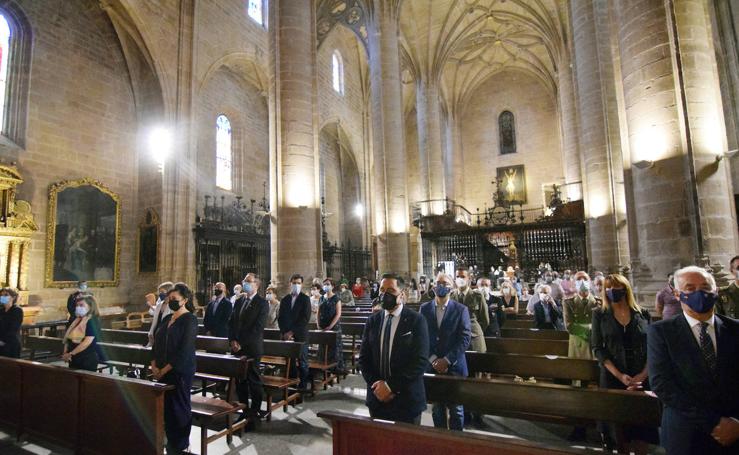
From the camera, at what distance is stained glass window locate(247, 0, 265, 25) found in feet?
63.5

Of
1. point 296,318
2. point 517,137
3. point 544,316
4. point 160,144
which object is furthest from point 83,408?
point 517,137

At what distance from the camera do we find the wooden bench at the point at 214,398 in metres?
4.05

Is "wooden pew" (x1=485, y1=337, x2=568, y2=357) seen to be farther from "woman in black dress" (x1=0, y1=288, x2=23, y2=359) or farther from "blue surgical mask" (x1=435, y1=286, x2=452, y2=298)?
"woman in black dress" (x1=0, y1=288, x2=23, y2=359)

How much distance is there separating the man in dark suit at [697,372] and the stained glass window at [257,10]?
824 inches

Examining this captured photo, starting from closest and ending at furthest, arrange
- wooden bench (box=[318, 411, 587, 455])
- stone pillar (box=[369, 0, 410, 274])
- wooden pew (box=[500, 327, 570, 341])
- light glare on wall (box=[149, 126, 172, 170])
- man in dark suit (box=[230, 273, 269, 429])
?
wooden bench (box=[318, 411, 587, 455]) → man in dark suit (box=[230, 273, 269, 429]) → wooden pew (box=[500, 327, 570, 341]) → light glare on wall (box=[149, 126, 172, 170]) → stone pillar (box=[369, 0, 410, 274])

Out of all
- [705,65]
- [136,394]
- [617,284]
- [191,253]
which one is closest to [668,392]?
[617,284]

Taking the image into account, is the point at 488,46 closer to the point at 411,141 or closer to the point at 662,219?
the point at 411,141

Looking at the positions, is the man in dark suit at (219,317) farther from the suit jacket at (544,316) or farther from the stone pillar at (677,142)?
the stone pillar at (677,142)

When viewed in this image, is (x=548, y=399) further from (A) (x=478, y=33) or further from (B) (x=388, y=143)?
(A) (x=478, y=33)

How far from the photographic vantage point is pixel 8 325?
5578 mm

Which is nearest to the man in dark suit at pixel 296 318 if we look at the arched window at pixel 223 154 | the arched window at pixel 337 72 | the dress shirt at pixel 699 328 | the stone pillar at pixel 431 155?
the dress shirt at pixel 699 328

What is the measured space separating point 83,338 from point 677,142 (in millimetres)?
8154

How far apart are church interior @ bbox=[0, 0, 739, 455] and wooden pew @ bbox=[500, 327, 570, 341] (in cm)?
5

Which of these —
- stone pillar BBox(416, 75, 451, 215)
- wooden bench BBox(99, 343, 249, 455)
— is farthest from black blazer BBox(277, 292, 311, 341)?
stone pillar BBox(416, 75, 451, 215)
